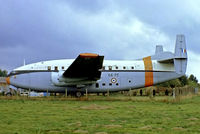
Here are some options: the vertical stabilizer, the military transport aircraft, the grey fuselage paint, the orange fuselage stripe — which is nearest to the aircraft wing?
the military transport aircraft

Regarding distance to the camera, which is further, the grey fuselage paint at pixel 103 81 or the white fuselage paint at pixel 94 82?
the grey fuselage paint at pixel 103 81

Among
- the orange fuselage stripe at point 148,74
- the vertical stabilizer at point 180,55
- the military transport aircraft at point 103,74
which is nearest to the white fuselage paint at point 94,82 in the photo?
the military transport aircraft at point 103,74

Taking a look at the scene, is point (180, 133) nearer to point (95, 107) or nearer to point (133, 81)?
point (95, 107)

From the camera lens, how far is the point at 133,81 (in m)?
30.7

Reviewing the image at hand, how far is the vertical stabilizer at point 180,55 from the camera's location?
1222 inches

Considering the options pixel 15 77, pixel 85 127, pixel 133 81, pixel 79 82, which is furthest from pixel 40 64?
pixel 85 127

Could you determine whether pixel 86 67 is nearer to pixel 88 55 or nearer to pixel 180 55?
pixel 88 55

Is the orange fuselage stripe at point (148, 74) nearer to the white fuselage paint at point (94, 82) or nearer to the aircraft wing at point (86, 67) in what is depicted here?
the white fuselage paint at point (94, 82)

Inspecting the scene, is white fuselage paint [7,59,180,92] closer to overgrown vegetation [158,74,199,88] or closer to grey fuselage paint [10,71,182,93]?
grey fuselage paint [10,71,182,93]

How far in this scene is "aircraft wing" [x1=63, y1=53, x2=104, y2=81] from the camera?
24672 mm

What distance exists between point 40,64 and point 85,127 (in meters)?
20.2

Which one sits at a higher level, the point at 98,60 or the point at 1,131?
the point at 98,60

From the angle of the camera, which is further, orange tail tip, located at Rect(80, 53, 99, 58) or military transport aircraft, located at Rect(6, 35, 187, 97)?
military transport aircraft, located at Rect(6, 35, 187, 97)

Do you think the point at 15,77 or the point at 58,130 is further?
the point at 15,77
